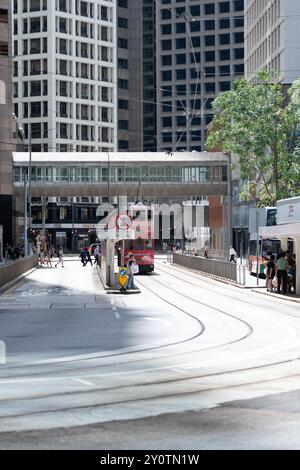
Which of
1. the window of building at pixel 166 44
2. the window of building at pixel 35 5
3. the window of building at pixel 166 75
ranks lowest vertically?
the window of building at pixel 166 75

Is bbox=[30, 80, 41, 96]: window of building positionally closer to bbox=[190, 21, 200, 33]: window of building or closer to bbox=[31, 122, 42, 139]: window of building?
bbox=[31, 122, 42, 139]: window of building

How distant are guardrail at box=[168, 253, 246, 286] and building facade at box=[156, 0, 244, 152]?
3662 inches

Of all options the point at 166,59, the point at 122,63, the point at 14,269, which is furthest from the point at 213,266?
the point at 166,59

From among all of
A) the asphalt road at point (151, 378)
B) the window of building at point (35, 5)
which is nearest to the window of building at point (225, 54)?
the window of building at point (35, 5)

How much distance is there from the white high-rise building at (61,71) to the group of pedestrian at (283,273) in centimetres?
10513

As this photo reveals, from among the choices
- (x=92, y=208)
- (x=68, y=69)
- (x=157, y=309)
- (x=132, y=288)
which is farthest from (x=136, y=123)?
(x=157, y=309)

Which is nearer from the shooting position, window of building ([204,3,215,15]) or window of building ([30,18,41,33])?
window of building ([30,18,41,33])

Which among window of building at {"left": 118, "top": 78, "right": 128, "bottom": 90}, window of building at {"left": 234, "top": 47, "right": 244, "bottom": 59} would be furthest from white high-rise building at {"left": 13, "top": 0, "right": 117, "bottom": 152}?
window of building at {"left": 234, "top": 47, "right": 244, "bottom": 59}

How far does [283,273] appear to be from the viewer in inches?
1647

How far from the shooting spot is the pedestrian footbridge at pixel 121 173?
102875 millimetres

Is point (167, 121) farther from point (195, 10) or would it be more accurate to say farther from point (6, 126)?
point (6, 126)

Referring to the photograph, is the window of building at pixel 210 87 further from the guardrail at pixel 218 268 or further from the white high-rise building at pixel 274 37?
the guardrail at pixel 218 268

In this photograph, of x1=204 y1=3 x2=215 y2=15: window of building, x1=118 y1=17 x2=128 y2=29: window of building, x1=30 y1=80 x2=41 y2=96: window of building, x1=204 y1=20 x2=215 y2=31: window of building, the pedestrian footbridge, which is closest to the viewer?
the pedestrian footbridge

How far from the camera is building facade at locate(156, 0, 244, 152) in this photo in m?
171
